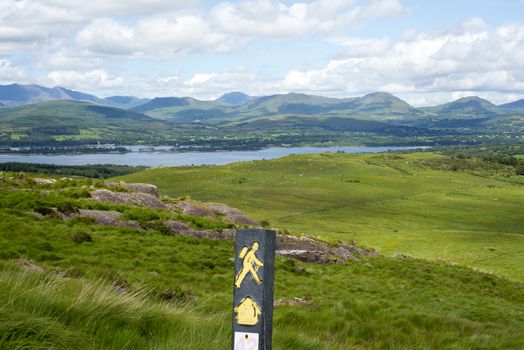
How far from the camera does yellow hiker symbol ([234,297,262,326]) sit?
5547 millimetres

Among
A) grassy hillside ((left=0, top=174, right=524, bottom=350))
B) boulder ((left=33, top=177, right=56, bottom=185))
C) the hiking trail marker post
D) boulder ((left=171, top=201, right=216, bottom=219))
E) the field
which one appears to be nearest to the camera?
the hiking trail marker post

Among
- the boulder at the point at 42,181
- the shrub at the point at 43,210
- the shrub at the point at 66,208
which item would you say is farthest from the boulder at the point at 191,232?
the boulder at the point at 42,181

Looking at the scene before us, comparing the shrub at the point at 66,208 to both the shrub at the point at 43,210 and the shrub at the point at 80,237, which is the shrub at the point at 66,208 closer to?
the shrub at the point at 43,210

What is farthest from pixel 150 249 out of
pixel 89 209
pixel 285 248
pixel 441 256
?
pixel 441 256

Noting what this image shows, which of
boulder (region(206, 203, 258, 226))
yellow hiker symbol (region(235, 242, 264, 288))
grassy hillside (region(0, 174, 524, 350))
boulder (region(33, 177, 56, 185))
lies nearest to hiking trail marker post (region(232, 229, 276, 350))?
yellow hiker symbol (region(235, 242, 264, 288))

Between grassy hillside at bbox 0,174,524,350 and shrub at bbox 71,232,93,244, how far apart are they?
0.29 feet

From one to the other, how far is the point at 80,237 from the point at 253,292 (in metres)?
19.0

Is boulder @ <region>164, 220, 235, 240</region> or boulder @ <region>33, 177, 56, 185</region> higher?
boulder @ <region>33, 177, 56, 185</region>

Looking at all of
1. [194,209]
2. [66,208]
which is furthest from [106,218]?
[194,209]

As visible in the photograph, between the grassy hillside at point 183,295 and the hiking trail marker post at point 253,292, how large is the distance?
1263 mm

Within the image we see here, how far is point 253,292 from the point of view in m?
5.61

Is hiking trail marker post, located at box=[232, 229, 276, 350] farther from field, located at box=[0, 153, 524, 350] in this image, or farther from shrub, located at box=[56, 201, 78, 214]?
shrub, located at box=[56, 201, 78, 214]

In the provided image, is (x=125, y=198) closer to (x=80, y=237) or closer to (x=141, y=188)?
(x=141, y=188)

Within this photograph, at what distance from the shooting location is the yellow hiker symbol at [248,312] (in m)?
5.55
